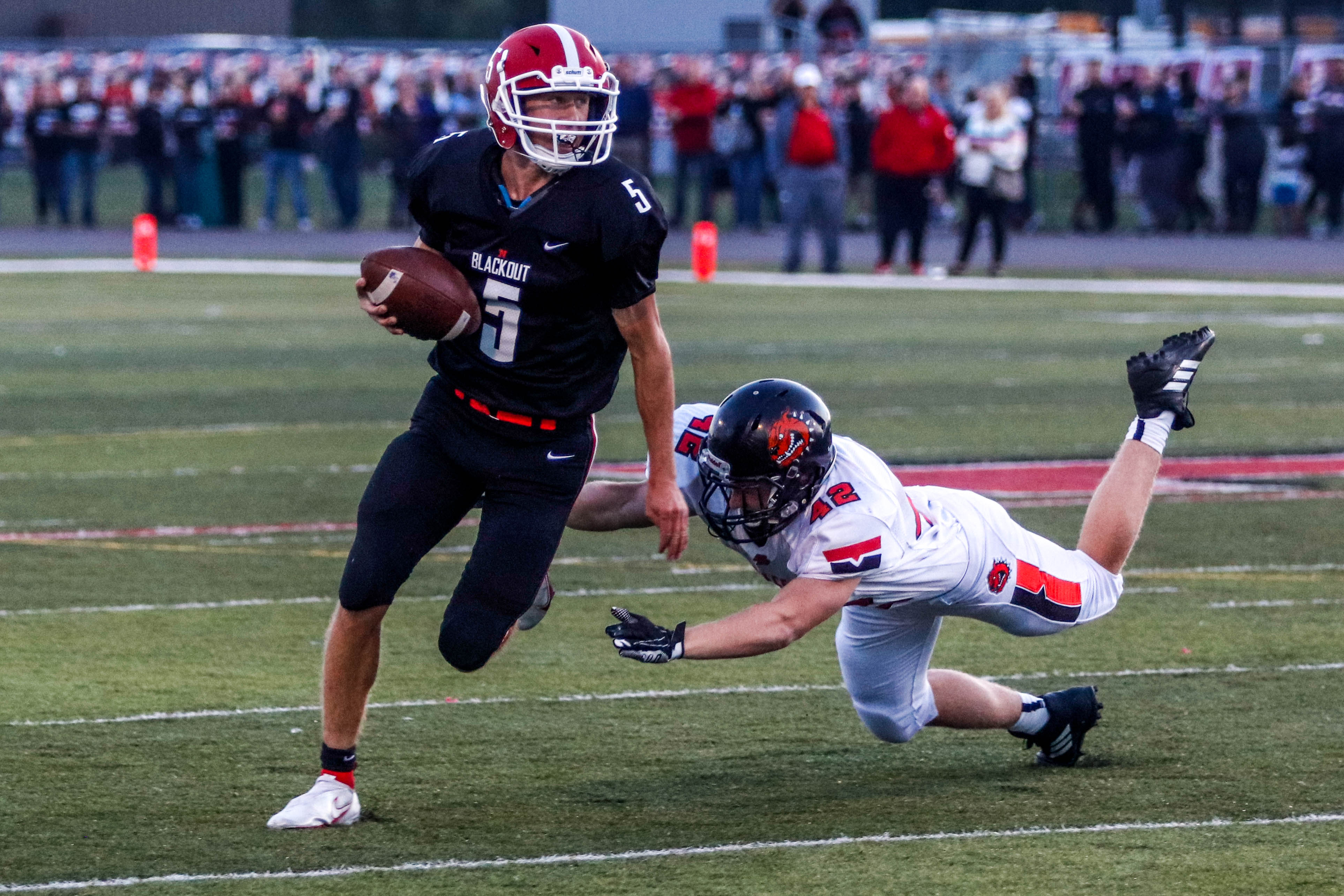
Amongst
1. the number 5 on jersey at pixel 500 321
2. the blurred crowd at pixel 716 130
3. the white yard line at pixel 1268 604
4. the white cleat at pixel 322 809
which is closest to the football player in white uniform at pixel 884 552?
the number 5 on jersey at pixel 500 321

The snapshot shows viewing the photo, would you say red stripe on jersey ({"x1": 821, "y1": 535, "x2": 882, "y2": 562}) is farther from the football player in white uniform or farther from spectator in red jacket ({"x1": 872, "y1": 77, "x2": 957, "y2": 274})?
spectator in red jacket ({"x1": 872, "y1": 77, "x2": 957, "y2": 274})

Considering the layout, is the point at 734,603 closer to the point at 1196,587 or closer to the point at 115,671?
the point at 1196,587

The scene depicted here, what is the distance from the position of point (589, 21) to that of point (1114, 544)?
32178mm

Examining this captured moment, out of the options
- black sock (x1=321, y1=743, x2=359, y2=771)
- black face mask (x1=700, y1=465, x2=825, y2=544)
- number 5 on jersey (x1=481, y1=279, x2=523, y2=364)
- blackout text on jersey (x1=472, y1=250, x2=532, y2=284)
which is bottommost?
black sock (x1=321, y1=743, x2=359, y2=771)

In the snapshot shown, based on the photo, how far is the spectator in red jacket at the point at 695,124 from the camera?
23625mm

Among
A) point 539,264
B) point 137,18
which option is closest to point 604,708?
point 539,264

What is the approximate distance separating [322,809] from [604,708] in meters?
1.39

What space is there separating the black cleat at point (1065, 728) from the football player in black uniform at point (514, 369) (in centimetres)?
118

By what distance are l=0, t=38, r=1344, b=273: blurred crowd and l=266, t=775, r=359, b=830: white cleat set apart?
16.1 meters

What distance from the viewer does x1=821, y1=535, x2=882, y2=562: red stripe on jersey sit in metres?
4.62

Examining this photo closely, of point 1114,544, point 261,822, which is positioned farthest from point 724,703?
point 261,822

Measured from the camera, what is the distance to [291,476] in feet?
32.6

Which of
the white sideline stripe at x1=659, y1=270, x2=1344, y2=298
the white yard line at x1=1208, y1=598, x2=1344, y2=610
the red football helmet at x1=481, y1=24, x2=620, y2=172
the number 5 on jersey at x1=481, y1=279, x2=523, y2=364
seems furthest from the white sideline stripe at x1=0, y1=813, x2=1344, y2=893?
the white sideline stripe at x1=659, y1=270, x2=1344, y2=298

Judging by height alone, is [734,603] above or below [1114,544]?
below
